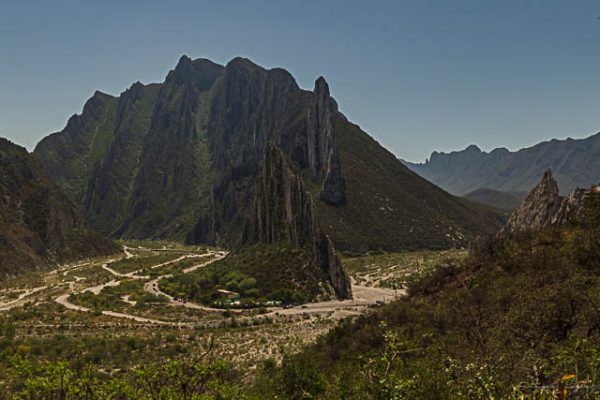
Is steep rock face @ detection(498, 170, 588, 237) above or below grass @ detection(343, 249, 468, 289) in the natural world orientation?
above

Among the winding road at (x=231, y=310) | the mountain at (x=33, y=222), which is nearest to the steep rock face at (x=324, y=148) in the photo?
the winding road at (x=231, y=310)

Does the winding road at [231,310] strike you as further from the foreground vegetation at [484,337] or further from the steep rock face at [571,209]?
the steep rock face at [571,209]

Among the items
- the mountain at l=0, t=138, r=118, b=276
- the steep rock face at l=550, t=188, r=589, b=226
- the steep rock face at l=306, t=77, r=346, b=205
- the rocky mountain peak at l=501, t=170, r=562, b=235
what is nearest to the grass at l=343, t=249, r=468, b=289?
the rocky mountain peak at l=501, t=170, r=562, b=235

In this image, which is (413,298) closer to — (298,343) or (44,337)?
(298,343)

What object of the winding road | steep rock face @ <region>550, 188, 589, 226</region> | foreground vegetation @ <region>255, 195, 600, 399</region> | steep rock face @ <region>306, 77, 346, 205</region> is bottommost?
the winding road

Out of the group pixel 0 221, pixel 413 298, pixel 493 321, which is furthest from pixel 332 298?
pixel 0 221

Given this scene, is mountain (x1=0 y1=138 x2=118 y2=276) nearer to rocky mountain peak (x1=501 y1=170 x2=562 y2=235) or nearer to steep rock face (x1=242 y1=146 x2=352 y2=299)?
steep rock face (x1=242 y1=146 x2=352 y2=299)

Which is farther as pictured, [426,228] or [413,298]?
[426,228]
